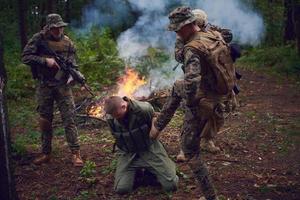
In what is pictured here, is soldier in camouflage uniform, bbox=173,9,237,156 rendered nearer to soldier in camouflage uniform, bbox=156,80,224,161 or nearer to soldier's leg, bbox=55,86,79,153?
soldier in camouflage uniform, bbox=156,80,224,161

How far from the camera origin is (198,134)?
5.15 metres

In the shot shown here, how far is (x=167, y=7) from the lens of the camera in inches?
729

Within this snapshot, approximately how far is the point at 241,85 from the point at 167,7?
572cm

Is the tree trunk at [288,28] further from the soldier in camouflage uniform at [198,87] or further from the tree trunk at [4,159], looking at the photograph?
the tree trunk at [4,159]

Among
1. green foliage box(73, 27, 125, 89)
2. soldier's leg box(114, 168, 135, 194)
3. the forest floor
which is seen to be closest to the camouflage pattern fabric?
the forest floor

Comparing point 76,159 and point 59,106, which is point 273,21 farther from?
point 76,159

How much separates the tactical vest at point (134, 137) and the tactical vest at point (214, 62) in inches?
49.5

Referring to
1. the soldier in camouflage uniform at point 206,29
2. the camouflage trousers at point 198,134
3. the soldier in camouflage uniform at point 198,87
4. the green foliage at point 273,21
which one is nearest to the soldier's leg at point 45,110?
the soldier in camouflage uniform at point 206,29

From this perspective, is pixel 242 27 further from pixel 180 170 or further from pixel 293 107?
pixel 180 170

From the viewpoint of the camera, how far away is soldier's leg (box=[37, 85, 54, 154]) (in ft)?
23.1

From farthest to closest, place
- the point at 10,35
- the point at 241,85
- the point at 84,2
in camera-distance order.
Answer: the point at 84,2 → the point at 10,35 → the point at 241,85

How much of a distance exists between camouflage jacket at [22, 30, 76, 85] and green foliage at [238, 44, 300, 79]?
33.1ft

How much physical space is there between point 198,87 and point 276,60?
45.6 ft

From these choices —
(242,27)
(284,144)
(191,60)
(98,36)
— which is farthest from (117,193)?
(242,27)
